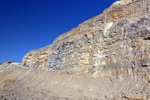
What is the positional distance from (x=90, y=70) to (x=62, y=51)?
723 centimetres

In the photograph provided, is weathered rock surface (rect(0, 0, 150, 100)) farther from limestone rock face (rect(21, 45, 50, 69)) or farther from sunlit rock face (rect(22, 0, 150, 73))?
limestone rock face (rect(21, 45, 50, 69))

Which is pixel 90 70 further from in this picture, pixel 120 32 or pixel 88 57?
pixel 120 32

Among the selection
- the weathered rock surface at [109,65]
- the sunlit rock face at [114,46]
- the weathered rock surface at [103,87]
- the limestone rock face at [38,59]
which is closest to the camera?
the weathered rock surface at [103,87]

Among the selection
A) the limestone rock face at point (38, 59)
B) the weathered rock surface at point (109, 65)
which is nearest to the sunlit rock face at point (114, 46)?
the weathered rock surface at point (109, 65)

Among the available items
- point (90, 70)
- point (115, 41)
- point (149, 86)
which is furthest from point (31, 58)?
point (149, 86)

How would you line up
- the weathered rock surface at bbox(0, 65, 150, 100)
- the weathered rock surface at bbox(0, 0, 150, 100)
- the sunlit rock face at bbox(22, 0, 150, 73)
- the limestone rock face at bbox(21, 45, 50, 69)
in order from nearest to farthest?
the weathered rock surface at bbox(0, 65, 150, 100)
the weathered rock surface at bbox(0, 0, 150, 100)
the sunlit rock face at bbox(22, 0, 150, 73)
the limestone rock face at bbox(21, 45, 50, 69)

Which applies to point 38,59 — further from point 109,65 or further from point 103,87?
point 103,87

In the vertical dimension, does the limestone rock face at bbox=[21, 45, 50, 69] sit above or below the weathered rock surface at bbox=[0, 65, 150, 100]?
above

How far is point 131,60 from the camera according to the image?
9352 mm

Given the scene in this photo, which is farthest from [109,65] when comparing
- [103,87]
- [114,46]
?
[103,87]

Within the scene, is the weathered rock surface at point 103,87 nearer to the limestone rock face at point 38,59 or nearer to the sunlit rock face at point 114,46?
the sunlit rock face at point 114,46

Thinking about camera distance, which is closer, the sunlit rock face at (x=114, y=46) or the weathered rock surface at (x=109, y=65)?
the weathered rock surface at (x=109, y=65)

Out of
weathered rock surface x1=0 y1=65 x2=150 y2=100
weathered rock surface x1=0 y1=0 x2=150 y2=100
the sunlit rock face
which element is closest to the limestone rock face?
the sunlit rock face

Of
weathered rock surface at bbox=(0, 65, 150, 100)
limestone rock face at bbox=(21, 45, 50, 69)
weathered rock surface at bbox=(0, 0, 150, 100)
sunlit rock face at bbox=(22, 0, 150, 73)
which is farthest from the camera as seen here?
limestone rock face at bbox=(21, 45, 50, 69)
